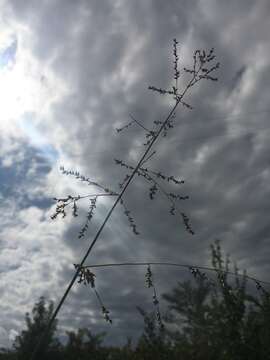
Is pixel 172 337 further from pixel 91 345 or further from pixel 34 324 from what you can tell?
pixel 34 324

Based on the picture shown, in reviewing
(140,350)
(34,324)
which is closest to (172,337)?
(140,350)

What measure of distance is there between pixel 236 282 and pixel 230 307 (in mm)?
1239

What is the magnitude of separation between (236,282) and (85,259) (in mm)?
8865

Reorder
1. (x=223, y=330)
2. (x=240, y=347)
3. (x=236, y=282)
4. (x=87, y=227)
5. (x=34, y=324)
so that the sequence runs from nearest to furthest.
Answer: (x=87, y=227), (x=240, y=347), (x=223, y=330), (x=236, y=282), (x=34, y=324)

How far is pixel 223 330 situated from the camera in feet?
27.7

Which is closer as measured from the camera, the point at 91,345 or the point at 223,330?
the point at 223,330

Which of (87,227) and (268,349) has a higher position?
(268,349)

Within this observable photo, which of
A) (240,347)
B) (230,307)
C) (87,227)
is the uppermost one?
(230,307)

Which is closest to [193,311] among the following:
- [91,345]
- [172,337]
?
[172,337]

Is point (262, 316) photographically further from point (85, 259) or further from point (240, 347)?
point (85, 259)

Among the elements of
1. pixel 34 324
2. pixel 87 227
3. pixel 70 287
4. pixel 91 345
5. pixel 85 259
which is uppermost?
pixel 34 324

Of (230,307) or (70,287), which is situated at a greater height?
(230,307)

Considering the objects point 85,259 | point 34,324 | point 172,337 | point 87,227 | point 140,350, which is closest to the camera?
point 85,259

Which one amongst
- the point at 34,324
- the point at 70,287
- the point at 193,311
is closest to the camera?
the point at 70,287
